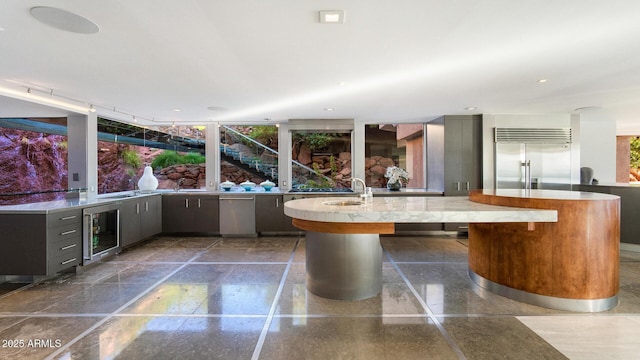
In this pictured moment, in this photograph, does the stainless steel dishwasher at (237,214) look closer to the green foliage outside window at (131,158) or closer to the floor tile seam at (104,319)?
the floor tile seam at (104,319)

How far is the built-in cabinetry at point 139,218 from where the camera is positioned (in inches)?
172

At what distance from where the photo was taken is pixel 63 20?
1931 mm

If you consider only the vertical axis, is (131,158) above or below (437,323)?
above

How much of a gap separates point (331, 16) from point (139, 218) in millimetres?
4594

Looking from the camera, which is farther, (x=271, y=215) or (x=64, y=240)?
(x=271, y=215)

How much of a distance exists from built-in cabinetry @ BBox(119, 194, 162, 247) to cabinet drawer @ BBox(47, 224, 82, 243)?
0.81m

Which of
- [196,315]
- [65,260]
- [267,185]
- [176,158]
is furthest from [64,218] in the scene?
[267,185]

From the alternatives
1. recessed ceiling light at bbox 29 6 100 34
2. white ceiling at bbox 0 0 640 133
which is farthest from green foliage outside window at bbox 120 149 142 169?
recessed ceiling light at bbox 29 6 100 34

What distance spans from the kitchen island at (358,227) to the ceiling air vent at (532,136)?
10.6 ft

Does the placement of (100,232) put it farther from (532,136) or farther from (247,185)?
(532,136)

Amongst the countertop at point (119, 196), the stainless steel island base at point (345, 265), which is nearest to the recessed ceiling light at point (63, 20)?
the countertop at point (119, 196)

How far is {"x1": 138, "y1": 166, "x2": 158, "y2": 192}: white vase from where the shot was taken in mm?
5409

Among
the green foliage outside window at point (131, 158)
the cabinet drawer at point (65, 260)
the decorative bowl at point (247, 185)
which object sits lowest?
the cabinet drawer at point (65, 260)

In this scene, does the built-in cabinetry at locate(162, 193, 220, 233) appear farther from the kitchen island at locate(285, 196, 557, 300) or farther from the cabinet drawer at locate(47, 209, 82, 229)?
the kitchen island at locate(285, 196, 557, 300)
